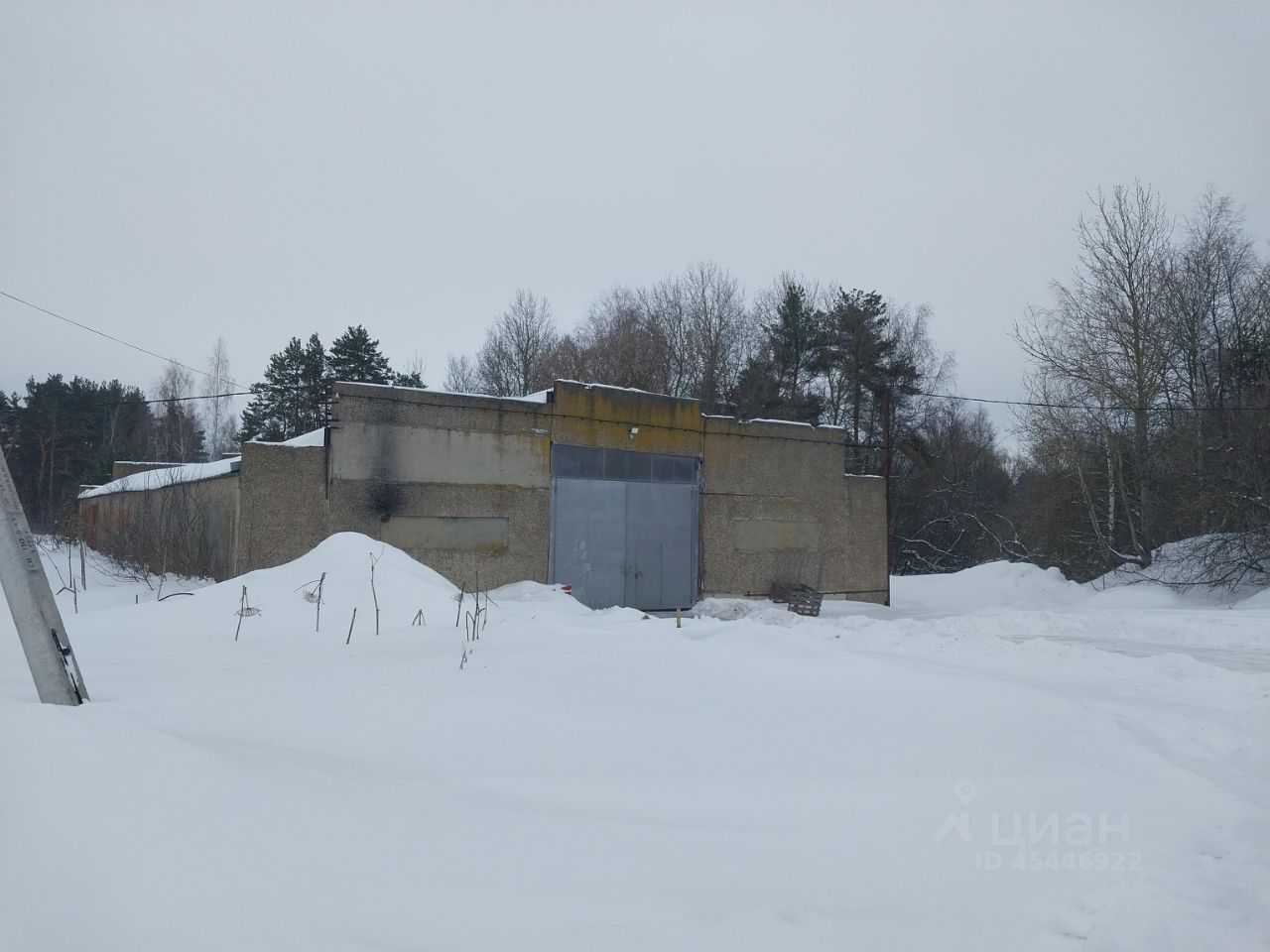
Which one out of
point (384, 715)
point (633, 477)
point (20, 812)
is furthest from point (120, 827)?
point (633, 477)

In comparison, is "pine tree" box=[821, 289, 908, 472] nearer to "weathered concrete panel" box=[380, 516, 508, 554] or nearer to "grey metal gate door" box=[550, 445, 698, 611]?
"grey metal gate door" box=[550, 445, 698, 611]

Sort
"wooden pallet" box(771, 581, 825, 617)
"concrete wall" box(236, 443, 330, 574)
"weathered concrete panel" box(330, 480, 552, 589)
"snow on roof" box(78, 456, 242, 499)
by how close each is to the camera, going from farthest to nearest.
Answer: "wooden pallet" box(771, 581, 825, 617)
"snow on roof" box(78, 456, 242, 499)
"weathered concrete panel" box(330, 480, 552, 589)
"concrete wall" box(236, 443, 330, 574)

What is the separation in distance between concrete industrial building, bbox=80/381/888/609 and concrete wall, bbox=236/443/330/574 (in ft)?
0.08

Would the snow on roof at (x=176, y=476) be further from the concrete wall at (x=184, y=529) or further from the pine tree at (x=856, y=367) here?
the pine tree at (x=856, y=367)

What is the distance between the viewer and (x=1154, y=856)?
356 cm

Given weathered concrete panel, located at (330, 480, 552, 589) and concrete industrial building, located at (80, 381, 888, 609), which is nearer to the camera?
concrete industrial building, located at (80, 381, 888, 609)

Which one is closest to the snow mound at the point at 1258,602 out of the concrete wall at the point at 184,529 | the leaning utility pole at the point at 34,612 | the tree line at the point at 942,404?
the tree line at the point at 942,404

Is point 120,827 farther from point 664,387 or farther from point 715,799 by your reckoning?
point 664,387

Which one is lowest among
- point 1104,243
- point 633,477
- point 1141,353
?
point 633,477

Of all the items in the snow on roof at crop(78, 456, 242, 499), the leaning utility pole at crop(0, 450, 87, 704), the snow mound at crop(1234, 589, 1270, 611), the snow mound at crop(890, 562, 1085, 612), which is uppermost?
the snow on roof at crop(78, 456, 242, 499)

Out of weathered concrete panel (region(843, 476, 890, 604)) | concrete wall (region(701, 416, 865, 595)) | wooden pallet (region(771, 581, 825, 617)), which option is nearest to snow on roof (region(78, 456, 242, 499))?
concrete wall (region(701, 416, 865, 595))

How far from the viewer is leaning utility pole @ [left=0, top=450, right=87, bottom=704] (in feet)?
14.2

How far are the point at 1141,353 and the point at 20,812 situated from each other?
91.2ft

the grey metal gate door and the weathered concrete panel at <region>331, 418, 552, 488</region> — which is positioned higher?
the weathered concrete panel at <region>331, 418, 552, 488</region>
